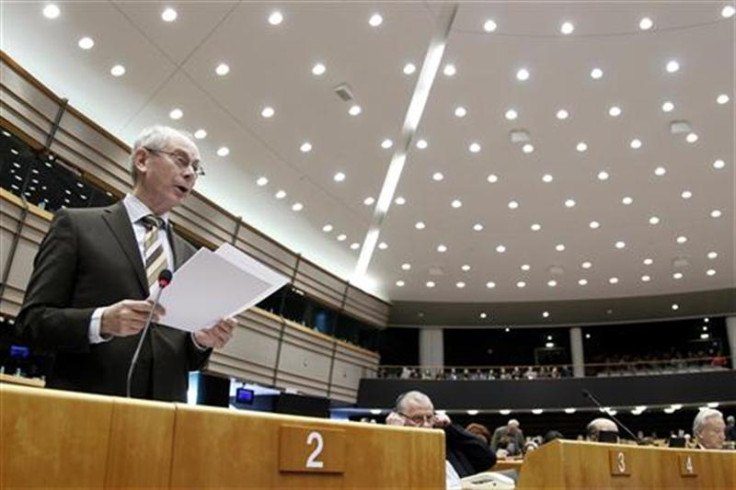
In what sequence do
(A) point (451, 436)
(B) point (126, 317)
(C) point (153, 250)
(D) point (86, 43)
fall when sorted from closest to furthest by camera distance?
(B) point (126, 317)
(C) point (153, 250)
(A) point (451, 436)
(D) point (86, 43)

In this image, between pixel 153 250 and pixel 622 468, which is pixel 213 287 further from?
pixel 622 468

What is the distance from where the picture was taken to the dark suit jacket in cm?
175

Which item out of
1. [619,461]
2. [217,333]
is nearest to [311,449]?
[217,333]

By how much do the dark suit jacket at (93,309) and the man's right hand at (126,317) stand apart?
76 millimetres

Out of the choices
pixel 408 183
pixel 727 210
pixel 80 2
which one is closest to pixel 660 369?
pixel 727 210

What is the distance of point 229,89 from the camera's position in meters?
10.6

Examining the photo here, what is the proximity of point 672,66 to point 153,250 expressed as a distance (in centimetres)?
1122

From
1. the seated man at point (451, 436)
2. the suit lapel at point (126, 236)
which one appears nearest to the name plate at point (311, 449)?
the suit lapel at point (126, 236)

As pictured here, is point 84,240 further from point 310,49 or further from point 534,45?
point 534,45

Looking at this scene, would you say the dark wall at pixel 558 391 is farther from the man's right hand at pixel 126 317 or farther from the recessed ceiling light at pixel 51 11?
the man's right hand at pixel 126 317

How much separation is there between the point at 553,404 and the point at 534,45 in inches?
464

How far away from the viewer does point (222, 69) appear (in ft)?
33.2

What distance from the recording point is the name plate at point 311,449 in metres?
1.26

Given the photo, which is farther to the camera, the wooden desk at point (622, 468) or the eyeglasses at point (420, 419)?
the eyeglasses at point (420, 419)
